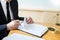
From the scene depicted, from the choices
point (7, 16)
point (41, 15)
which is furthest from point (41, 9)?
point (7, 16)

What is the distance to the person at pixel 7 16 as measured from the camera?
1542mm

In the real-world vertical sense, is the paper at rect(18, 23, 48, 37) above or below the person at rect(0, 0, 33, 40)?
below

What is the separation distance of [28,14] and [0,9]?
0.65m

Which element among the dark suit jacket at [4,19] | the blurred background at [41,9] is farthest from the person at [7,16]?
the blurred background at [41,9]

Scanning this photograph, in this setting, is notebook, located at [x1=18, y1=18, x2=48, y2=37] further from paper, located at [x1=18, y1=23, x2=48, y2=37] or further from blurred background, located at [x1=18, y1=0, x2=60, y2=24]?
blurred background, located at [x1=18, y1=0, x2=60, y2=24]

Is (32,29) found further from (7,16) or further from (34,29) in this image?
(7,16)

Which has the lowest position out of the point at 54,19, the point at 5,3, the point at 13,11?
the point at 54,19

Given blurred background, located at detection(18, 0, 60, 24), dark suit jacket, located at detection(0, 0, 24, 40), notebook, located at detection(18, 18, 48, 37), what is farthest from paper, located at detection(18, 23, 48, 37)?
blurred background, located at detection(18, 0, 60, 24)

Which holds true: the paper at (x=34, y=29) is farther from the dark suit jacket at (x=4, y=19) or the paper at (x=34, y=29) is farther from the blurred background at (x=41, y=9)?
the blurred background at (x=41, y=9)

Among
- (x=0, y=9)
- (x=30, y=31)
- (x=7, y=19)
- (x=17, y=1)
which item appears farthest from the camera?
(x=17, y=1)

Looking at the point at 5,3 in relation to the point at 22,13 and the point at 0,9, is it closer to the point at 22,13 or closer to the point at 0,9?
the point at 0,9

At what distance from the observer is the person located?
5.06 feet

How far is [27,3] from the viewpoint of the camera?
2.16 metres

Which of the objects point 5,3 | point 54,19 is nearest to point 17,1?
point 5,3
